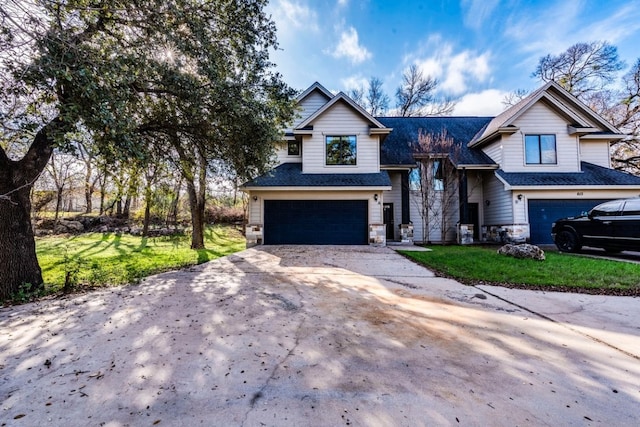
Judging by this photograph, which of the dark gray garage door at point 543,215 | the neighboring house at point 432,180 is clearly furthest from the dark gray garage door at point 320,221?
the dark gray garage door at point 543,215

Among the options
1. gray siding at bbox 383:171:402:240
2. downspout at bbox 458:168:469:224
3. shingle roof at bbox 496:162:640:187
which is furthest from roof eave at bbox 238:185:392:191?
shingle roof at bbox 496:162:640:187

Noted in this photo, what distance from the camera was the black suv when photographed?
7.52 meters

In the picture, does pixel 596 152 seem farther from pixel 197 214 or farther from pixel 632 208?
pixel 197 214

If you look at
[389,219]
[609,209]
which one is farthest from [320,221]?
[609,209]

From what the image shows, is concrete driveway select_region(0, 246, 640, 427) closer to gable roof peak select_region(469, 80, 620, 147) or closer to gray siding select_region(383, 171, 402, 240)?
gray siding select_region(383, 171, 402, 240)

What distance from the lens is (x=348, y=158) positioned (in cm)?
1237

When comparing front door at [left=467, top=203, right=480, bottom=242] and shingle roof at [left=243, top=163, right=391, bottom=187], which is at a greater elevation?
shingle roof at [left=243, top=163, right=391, bottom=187]

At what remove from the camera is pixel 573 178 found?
1170 centimetres

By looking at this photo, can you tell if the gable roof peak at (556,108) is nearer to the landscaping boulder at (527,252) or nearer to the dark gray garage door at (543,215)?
the dark gray garage door at (543,215)

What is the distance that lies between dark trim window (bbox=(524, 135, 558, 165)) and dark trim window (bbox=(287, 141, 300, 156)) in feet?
35.1

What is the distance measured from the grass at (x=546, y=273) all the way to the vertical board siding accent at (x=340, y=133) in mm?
5799

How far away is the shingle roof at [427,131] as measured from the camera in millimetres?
13168

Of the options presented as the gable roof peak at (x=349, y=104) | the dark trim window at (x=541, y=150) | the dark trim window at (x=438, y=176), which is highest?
the gable roof peak at (x=349, y=104)

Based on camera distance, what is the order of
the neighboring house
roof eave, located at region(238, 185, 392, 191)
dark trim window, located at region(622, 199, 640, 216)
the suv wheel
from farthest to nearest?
1. the neighboring house
2. roof eave, located at region(238, 185, 392, 191)
3. the suv wheel
4. dark trim window, located at region(622, 199, 640, 216)
